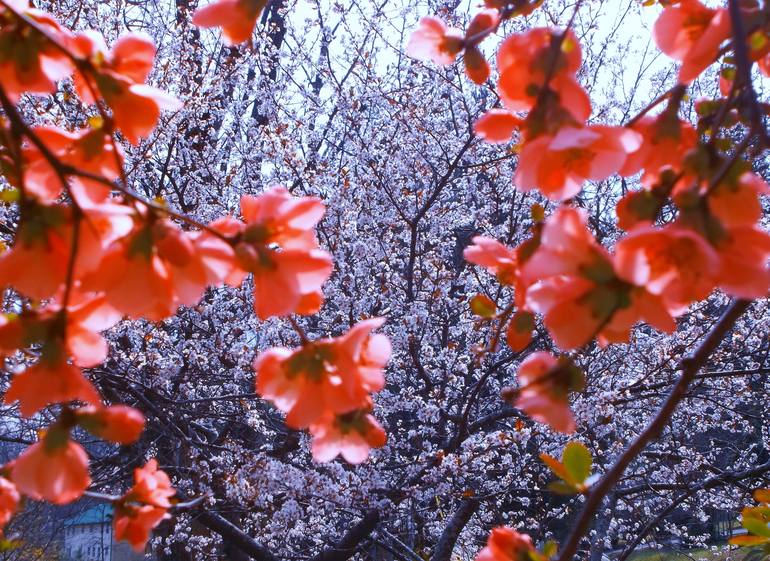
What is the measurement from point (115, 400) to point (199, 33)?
3.48 meters

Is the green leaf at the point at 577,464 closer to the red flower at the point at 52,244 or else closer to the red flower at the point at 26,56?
the red flower at the point at 52,244

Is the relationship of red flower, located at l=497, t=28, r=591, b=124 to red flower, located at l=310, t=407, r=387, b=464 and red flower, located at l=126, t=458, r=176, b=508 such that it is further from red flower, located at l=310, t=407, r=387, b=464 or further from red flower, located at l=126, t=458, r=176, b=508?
red flower, located at l=126, t=458, r=176, b=508

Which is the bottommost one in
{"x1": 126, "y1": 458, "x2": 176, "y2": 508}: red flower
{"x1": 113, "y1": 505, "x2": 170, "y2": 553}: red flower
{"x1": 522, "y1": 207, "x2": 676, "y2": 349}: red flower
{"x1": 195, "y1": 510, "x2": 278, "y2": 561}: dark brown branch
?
{"x1": 113, "y1": 505, "x2": 170, "y2": 553}: red flower

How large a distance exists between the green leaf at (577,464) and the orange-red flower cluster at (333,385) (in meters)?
0.24

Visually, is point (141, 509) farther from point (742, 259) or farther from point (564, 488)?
point (742, 259)

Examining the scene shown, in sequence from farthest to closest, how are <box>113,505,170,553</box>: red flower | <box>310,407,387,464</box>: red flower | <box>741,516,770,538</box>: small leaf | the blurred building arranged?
the blurred building → <box>741,516,770,538</box>: small leaf → <box>113,505,170,553</box>: red flower → <box>310,407,387,464</box>: red flower

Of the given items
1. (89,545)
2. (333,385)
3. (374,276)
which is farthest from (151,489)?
(89,545)

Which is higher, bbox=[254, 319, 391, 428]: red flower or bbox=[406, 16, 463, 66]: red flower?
bbox=[406, 16, 463, 66]: red flower

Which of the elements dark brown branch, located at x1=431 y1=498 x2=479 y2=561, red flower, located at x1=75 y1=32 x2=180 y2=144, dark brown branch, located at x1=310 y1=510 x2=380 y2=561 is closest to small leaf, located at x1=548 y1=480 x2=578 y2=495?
red flower, located at x1=75 y1=32 x2=180 y2=144

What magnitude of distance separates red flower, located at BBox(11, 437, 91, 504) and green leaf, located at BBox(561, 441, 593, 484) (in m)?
0.51

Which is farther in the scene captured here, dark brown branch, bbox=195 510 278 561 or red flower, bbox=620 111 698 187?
dark brown branch, bbox=195 510 278 561

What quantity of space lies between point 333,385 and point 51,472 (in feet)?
0.86

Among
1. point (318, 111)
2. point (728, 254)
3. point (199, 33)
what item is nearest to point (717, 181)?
point (728, 254)

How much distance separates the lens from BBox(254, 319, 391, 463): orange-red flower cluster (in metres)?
0.64
